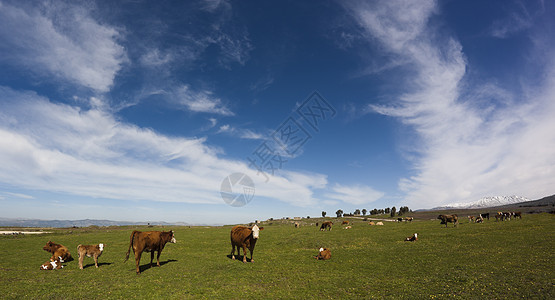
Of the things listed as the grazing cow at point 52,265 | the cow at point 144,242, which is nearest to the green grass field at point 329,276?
the grazing cow at point 52,265

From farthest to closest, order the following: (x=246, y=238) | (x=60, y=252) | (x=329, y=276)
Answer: (x=60, y=252)
(x=246, y=238)
(x=329, y=276)

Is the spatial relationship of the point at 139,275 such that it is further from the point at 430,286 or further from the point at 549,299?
the point at 549,299

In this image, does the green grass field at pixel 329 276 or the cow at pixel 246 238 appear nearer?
the green grass field at pixel 329 276

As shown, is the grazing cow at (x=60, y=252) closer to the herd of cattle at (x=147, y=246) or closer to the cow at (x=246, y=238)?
the herd of cattle at (x=147, y=246)

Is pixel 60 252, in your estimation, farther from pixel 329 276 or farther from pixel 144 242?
pixel 329 276

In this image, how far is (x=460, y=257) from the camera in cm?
1906

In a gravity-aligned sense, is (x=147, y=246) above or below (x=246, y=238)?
below

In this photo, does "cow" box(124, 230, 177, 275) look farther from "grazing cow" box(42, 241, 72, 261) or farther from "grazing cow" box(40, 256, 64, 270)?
"grazing cow" box(42, 241, 72, 261)

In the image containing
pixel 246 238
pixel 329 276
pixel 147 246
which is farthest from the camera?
pixel 246 238

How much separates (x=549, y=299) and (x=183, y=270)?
830 inches

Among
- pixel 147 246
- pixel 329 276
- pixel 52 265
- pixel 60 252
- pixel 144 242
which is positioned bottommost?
pixel 52 265

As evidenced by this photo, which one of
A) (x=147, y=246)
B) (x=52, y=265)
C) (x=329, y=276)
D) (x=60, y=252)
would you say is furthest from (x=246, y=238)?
(x=60, y=252)

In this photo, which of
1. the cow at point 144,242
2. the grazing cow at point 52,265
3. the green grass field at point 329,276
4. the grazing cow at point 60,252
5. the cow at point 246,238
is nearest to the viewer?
the green grass field at point 329,276

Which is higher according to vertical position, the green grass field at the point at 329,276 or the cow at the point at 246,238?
the cow at the point at 246,238
